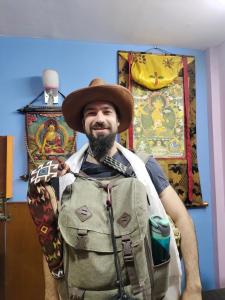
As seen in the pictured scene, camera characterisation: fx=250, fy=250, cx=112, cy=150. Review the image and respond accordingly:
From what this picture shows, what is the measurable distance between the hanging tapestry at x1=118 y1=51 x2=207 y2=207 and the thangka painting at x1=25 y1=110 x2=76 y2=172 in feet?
1.21

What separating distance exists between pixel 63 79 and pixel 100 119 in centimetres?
92

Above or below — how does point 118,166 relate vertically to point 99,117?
below

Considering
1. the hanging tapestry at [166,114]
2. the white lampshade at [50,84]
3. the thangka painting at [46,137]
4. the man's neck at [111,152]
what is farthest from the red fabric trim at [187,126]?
the man's neck at [111,152]

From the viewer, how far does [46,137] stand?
1.57 metres

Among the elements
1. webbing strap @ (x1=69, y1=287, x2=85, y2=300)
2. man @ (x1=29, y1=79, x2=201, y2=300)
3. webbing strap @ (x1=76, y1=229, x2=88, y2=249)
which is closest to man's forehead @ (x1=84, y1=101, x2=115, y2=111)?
man @ (x1=29, y1=79, x2=201, y2=300)

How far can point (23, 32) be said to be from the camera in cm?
151

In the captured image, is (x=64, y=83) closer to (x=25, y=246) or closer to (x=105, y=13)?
(x=105, y=13)

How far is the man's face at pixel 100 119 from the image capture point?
81 cm

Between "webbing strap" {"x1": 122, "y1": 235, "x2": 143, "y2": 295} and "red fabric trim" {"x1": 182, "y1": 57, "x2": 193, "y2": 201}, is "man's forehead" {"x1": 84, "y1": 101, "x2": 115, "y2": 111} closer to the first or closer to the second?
"webbing strap" {"x1": 122, "y1": 235, "x2": 143, "y2": 295}

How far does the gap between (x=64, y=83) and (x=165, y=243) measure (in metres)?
1.24

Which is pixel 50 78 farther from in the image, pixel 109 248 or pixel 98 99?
pixel 109 248

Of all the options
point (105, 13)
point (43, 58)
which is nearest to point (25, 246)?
point (43, 58)

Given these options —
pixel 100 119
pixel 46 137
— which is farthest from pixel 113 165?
pixel 46 137

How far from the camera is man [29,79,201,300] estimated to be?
79 centimetres
